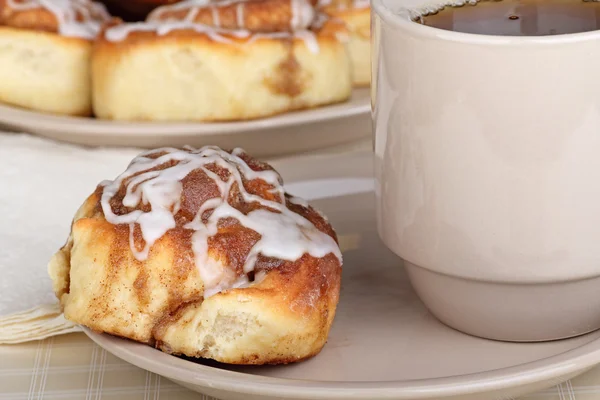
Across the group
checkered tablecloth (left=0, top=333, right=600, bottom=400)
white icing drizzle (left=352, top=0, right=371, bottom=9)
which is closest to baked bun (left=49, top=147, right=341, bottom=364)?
checkered tablecloth (left=0, top=333, right=600, bottom=400)

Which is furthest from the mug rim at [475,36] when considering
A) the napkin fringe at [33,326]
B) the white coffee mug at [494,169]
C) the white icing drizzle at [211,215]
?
the napkin fringe at [33,326]

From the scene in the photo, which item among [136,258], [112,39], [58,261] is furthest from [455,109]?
[112,39]

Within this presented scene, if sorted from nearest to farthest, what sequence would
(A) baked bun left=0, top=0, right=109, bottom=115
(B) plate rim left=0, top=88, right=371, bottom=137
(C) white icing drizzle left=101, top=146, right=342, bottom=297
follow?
(C) white icing drizzle left=101, top=146, right=342, bottom=297 → (B) plate rim left=0, top=88, right=371, bottom=137 → (A) baked bun left=0, top=0, right=109, bottom=115

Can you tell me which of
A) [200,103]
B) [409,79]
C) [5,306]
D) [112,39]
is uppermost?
[409,79]

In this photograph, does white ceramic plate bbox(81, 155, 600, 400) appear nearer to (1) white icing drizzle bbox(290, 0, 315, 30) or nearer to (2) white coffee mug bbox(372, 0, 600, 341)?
(2) white coffee mug bbox(372, 0, 600, 341)

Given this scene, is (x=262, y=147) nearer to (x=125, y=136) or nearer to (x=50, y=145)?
(x=125, y=136)
